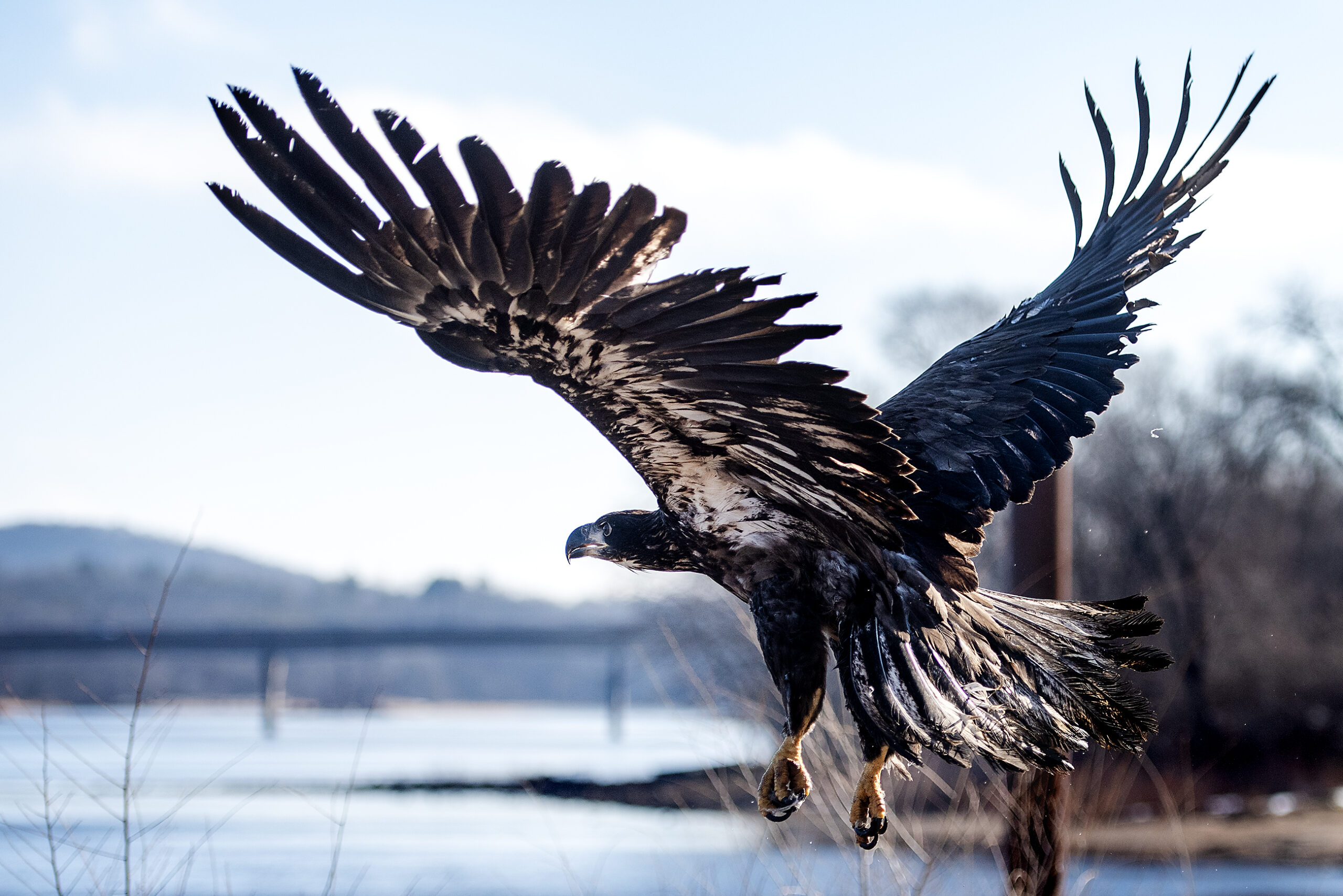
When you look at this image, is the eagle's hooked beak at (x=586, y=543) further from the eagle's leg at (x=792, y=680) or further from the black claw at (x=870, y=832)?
the black claw at (x=870, y=832)

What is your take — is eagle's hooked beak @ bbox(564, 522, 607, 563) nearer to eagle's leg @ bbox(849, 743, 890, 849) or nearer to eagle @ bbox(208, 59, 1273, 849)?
eagle @ bbox(208, 59, 1273, 849)

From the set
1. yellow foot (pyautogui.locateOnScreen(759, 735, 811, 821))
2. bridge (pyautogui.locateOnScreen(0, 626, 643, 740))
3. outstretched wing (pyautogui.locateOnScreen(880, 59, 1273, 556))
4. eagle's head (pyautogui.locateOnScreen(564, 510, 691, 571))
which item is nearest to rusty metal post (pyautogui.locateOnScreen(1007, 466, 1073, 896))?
outstretched wing (pyautogui.locateOnScreen(880, 59, 1273, 556))

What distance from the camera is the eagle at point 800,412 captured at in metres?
2.81

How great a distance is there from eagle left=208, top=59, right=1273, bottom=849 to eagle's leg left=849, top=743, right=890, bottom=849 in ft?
0.03

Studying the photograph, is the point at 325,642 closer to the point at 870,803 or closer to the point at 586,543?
the point at 586,543

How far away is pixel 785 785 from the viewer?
11.7 feet

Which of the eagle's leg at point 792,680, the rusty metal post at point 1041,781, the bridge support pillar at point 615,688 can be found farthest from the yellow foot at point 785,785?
the bridge support pillar at point 615,688

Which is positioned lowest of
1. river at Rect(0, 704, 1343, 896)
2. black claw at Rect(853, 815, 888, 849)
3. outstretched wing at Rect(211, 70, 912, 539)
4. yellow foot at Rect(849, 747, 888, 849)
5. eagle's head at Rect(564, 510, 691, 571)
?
river at Rect(0, 704, 1343, 896)

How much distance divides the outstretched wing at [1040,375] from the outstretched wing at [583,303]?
0.49 meters

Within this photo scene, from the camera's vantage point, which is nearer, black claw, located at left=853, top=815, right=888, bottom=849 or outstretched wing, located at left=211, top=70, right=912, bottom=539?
outstretched wing, located at left=211, top=70, right=912, bottom=539

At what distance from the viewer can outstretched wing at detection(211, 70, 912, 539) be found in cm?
273

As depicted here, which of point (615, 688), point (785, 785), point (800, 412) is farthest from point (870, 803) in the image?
point (615, 688)

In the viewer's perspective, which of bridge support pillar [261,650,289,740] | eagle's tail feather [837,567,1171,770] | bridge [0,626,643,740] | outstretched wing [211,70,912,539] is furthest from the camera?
bridge [0,626,643,740]

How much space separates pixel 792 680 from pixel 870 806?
0.55 meters
